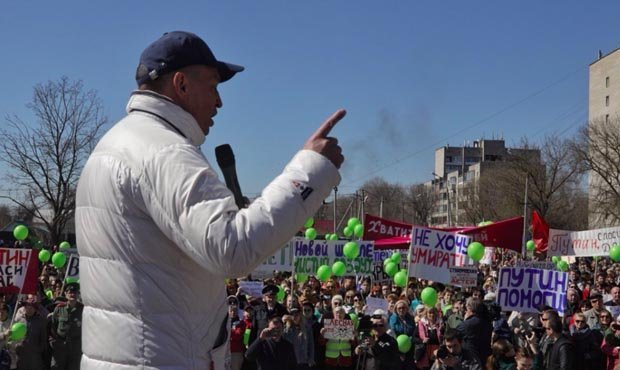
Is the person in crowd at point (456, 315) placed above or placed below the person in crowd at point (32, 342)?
above

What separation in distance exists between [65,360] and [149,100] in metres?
11.6

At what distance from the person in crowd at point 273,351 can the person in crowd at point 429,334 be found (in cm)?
211

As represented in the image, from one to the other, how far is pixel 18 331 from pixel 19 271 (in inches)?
58.3

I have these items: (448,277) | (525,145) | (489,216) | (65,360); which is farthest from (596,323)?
(489,216)

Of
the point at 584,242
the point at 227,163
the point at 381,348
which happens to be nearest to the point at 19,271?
the point at 381,348

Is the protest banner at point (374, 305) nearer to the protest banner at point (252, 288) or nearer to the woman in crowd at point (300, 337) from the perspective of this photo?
the woman in crowd at point (300, 337)

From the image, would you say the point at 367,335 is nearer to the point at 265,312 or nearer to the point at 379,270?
the point at 265,312

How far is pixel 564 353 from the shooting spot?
31.9ft

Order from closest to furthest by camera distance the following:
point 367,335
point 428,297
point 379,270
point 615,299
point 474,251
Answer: point 367,335 → point 428,297 → point 615,299 → point 474,251 → point 379,270

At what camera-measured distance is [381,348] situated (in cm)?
1139

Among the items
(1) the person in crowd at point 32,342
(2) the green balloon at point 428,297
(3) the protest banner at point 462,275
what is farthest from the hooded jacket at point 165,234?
(3) the protest banner at point 462,275

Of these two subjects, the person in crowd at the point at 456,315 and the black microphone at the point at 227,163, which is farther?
the person in crowd at the point at 456,315

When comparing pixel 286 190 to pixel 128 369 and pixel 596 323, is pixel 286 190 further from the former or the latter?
pixel 596 323

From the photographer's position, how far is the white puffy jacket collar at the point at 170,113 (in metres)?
2.14
